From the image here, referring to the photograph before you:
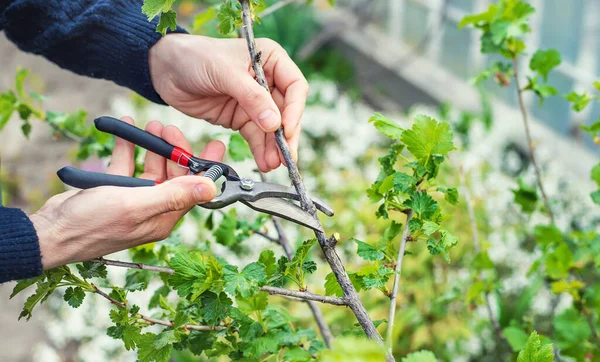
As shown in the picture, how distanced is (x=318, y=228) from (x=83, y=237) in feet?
1.18

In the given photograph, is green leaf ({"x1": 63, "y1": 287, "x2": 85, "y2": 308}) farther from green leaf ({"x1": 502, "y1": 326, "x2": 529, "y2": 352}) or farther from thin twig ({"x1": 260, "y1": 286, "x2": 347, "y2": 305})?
green leaf ({"x1": 502, "y1": 326, "x2": 529, "y2": 352})

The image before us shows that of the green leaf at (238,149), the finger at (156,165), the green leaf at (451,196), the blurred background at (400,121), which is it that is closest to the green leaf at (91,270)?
the finger at (156,165)

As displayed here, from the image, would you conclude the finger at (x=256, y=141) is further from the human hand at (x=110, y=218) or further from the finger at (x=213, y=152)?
the human hand at (x=110, y=218)

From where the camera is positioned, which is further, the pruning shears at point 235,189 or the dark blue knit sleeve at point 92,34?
the dark blue knit sleeve at point 92,34

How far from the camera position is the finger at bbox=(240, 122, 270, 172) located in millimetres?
1369

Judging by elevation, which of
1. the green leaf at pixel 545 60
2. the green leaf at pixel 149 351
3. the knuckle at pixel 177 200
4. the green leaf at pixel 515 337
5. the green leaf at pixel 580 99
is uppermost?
the green leaf at pixel 545 60

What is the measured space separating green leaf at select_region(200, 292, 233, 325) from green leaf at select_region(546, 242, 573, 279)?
0.81m

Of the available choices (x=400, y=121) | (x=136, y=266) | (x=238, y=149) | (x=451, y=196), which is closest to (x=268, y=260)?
(x=136, y=266)

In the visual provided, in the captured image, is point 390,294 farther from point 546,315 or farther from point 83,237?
point 546,315

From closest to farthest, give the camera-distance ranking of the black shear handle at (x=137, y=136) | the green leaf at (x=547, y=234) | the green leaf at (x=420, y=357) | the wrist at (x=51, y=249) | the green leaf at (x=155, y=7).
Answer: the green leaf at (x=420, y=357)
the green leaf at (x=155, y=7)
the wrist at (x=51, y=249)
the black shear handle at (x=137, y=136)
the green leaf at (x=547, y=234)

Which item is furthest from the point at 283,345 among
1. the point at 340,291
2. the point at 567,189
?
the point at 567,189

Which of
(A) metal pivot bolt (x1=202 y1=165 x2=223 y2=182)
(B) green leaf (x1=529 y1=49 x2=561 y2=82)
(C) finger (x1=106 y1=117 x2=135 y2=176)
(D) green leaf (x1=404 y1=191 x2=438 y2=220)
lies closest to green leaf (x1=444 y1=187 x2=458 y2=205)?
(D) green leaf (x1=404 y1=191 x2=438 y2=220)

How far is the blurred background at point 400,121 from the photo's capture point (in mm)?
2578

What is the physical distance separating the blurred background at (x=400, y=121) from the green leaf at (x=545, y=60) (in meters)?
0.56
